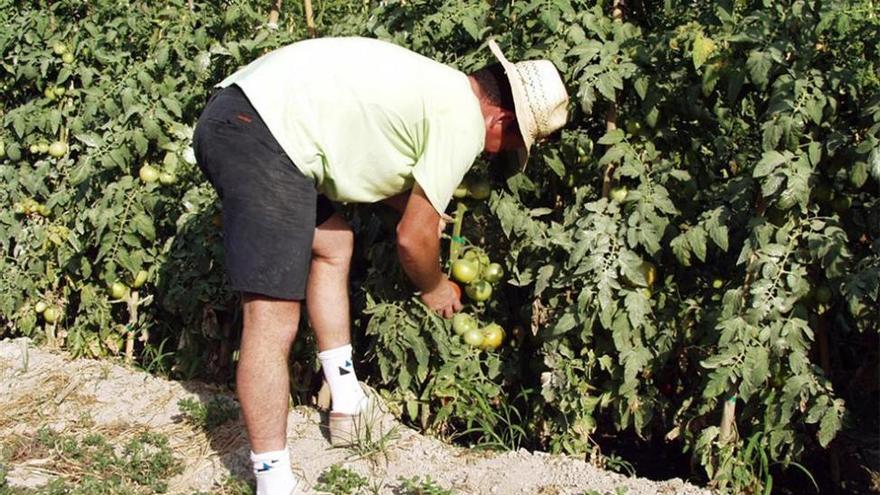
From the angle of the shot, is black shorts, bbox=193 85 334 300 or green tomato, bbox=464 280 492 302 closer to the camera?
black shorts, bbox=193 85 334 300

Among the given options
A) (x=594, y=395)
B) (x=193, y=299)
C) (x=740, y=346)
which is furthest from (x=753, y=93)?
(x=193, y=299)

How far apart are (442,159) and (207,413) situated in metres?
1.45

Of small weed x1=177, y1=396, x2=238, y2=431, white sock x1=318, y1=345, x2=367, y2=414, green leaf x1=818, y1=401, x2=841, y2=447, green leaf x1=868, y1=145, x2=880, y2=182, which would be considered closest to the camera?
green leaf x1=868, y1=145, x2=880, y2=182

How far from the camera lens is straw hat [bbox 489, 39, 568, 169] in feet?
10.6

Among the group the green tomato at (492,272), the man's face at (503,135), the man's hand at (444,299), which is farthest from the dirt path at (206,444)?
the man's face at (503,135)

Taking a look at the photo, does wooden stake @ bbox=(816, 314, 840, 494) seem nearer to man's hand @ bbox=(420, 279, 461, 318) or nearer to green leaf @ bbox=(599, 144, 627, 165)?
green leaf @ bbox=(599, 144, 627, 165)

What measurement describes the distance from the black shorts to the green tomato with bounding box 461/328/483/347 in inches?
28.9

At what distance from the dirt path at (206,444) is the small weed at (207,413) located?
2cm

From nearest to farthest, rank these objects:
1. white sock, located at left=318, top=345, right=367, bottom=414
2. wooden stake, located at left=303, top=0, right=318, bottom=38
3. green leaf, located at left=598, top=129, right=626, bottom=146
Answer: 1. green leaf, located at left=598, top=129, right=626, bottom=146
2. white sock, located at left=318, top=345, right=367, bottom=414
3. wooden stake, located at left=303, top=0, right=318, bottom=38

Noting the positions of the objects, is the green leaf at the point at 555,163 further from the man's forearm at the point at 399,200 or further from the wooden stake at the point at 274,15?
the wooden stake at the point at 274,15

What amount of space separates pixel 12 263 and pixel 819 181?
3.38m

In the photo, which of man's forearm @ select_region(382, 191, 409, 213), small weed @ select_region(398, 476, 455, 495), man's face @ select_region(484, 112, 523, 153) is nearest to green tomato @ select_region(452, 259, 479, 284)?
man's forearm @ select_region(382, 191, 409, 213)

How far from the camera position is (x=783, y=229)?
3166 mm

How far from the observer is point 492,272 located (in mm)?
3680
